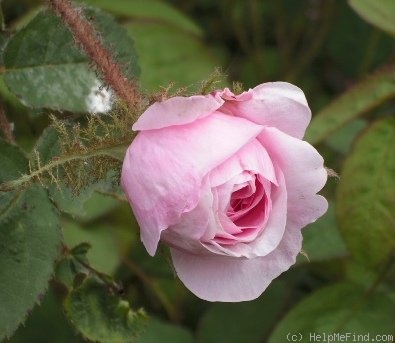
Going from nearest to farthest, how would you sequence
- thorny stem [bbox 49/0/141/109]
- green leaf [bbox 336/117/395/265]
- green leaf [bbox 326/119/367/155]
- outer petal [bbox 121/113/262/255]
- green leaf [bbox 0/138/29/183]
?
outer petal [bbox 121/113/262/255]
thorny stem [bbox 49/0/141/109]
green leaf [bbox 0/138/29/183]
green leaf [bbox 336/117/395/265]
green leaf [bbox 326/119/367/155]

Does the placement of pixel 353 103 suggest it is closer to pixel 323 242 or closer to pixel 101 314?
pixel 323 242

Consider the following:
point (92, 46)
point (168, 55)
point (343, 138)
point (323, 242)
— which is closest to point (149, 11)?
point (168, 55)

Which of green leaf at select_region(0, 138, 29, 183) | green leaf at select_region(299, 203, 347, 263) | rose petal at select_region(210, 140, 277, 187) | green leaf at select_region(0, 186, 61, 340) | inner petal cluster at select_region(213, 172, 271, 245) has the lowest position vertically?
green leaf at select_region(299, 203, 347, 263)

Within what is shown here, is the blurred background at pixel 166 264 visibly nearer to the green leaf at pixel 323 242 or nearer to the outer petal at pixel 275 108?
the green leaf at pixel 323 242

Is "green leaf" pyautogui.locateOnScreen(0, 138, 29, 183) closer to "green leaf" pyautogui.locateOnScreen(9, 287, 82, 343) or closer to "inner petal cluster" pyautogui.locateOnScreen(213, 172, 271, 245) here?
"inner petal cluster" pyautogui.locateOnScreen(213, 172, 271, 245)

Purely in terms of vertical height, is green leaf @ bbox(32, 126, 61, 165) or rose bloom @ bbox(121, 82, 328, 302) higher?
rose bloom @ bbox(121, 82, 328, 302)

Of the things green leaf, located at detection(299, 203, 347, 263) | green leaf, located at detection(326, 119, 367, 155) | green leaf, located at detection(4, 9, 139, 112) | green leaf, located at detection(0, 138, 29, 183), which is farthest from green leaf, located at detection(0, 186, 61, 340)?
green leaf, located at detection(326, 119, 367, 155)

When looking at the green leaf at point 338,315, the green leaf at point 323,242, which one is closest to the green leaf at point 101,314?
the green leaf at point 338,315
